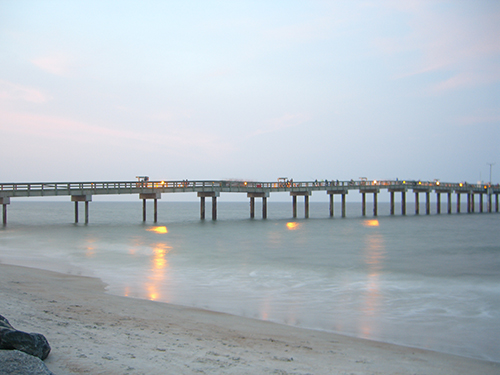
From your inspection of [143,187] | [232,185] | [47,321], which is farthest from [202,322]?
[232,185]

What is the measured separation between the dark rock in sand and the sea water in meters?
6.67

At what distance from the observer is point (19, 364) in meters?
4.94

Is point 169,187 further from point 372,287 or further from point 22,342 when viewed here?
point 22,342

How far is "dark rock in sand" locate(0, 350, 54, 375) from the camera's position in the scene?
4.84 m

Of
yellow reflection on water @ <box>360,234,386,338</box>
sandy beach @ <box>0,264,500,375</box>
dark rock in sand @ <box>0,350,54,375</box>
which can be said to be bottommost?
yellow reflection on water @ <box>360,234,386,338</box>

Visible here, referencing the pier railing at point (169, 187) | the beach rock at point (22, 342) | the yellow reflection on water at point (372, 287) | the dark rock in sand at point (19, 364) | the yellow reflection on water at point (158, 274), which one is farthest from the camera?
Result: the pier railing at point (169, 187)

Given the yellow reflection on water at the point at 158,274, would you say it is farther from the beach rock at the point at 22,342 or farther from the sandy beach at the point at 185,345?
the beach rock at the point at 22,342

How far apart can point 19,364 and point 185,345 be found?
9.65 feet

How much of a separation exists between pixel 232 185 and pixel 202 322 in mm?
40350

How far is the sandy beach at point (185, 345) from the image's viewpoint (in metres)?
6.24

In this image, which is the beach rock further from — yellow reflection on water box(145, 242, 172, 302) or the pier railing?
the pier railing

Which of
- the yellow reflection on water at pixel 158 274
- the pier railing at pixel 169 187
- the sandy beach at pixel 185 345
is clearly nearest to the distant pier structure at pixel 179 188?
the pier railing at pixel 169 187

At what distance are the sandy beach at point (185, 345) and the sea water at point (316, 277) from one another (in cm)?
119

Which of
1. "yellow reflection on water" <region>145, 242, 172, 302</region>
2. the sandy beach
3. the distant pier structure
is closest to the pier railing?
the distant pier structure
